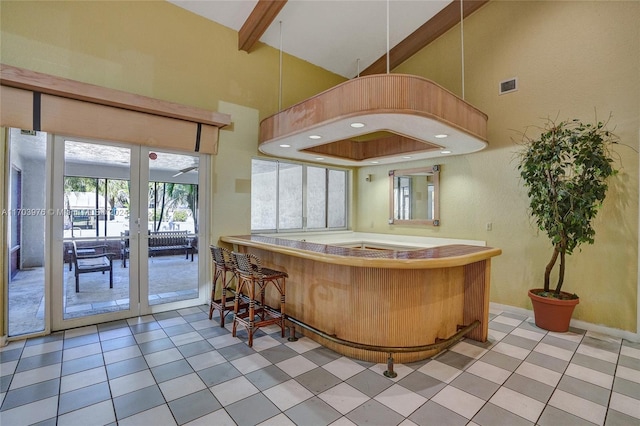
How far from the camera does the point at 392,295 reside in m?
2.80

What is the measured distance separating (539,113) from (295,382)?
4314mm

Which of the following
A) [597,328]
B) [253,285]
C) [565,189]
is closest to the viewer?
[253,285]

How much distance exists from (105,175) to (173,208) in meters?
0.87

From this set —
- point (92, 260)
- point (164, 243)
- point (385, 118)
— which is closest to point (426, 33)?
point (385, 118)

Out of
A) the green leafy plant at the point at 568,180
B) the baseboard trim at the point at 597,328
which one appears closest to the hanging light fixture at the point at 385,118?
the green leafy plant at the point at 568,180

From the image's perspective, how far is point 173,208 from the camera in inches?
167

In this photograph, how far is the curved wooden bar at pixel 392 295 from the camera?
2.77 m

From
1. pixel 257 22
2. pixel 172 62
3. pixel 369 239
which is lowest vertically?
pixel 369 239

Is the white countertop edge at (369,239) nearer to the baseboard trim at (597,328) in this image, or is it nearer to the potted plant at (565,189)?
the baseboard trim at (597,328)

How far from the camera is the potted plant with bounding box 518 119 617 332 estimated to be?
3.31 metres

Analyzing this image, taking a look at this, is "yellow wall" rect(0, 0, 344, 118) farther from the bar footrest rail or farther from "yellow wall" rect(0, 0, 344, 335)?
the bar footrest rail

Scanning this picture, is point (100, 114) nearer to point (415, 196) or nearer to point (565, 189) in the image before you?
point (415, 196)

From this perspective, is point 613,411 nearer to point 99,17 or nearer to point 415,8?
point 415,8

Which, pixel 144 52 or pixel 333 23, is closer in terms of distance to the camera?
pixel 144 52
